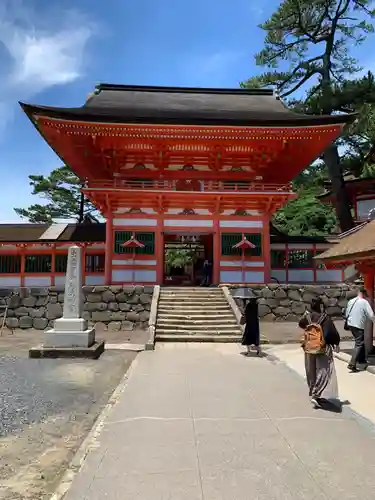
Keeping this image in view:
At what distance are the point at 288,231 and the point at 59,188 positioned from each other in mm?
21088

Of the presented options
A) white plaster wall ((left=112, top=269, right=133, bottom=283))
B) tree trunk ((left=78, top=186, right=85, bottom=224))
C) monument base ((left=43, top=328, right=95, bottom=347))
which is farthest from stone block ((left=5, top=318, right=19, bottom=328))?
tree trunk ((left=78, top=186, right=85, bottom=224))

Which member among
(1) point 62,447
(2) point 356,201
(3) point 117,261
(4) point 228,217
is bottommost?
(1) point 62,447

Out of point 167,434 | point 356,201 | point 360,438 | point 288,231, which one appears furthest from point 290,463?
point 288,231

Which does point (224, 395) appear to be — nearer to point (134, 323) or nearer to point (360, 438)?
point (360, 438)

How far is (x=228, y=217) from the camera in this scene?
19.6 m

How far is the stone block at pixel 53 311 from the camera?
17625 mm

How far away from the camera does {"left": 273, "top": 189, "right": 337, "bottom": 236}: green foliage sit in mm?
33531

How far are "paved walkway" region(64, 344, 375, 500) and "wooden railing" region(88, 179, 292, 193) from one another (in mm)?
13025

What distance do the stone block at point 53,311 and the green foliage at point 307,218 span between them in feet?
69.9

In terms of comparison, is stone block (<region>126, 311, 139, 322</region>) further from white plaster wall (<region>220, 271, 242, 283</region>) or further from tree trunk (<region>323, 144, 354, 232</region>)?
tree trunk (<region>323, 144, 354, 232</region>)

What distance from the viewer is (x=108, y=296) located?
682 inches

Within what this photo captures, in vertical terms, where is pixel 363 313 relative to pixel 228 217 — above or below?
below

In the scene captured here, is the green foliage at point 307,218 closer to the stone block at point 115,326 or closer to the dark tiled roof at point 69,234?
the dark tiled roof at point 69,234

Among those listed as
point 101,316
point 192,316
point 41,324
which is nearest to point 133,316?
point 101,316
